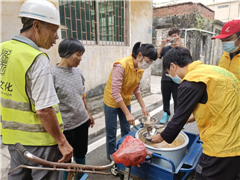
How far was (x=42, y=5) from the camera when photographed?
3.82 feet

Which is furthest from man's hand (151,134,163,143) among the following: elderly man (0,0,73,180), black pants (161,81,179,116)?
black pants (161,81,179,116)

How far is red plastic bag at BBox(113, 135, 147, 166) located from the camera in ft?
4.64

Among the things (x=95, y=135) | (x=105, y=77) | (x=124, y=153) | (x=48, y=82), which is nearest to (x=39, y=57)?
(x=48, y=82)

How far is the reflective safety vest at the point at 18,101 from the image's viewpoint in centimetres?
109

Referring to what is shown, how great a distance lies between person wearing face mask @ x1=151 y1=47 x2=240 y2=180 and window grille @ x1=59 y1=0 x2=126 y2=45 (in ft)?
10.8

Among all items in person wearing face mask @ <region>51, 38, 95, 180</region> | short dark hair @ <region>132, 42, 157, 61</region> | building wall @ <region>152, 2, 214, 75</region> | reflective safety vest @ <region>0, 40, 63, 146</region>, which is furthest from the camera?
building wall @ <region>152, 2, 214, 75</region>

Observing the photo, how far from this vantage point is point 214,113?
1.25 m

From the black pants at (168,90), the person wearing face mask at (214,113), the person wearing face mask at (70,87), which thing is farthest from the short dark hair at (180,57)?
the black pants at (168,90)

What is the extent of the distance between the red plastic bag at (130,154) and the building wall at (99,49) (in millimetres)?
2662

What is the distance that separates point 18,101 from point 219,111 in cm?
146

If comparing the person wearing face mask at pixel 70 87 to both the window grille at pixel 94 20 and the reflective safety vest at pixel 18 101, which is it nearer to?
the reflective safety vest at pixel 18 101

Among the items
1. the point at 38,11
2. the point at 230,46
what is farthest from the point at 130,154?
the point at 230,46

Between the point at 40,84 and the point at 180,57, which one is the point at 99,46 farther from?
the point at 40,84

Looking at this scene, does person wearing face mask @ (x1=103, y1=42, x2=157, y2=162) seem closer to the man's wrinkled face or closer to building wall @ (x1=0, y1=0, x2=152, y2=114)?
the man's wrinkled face
